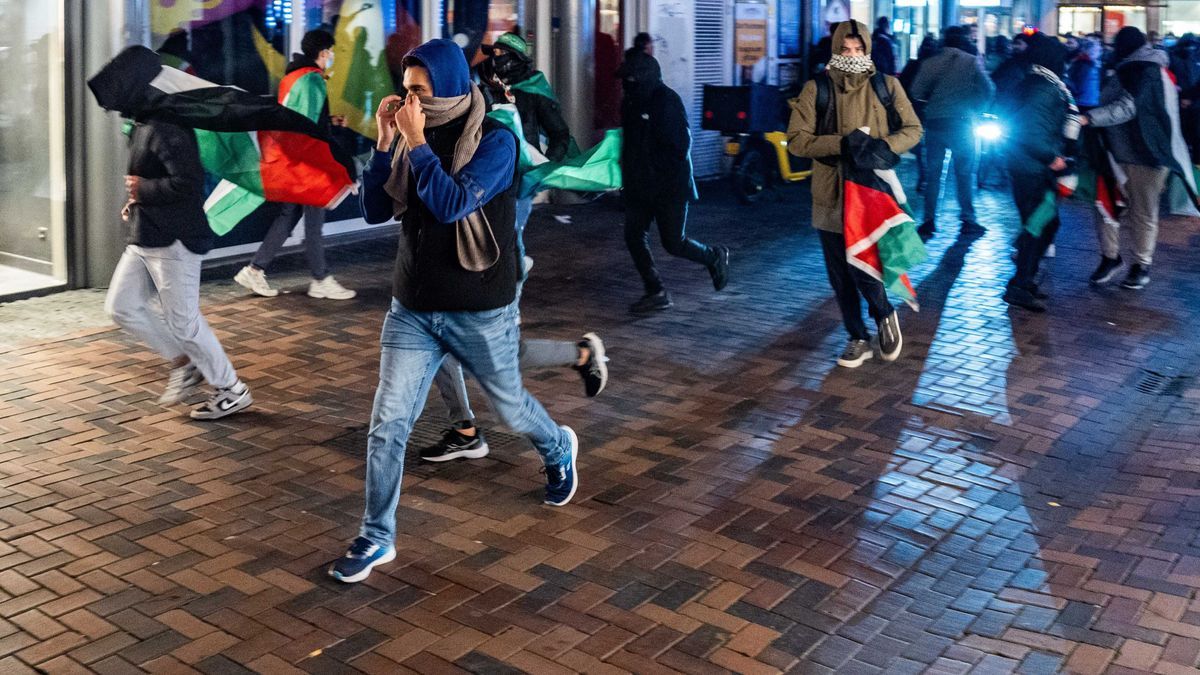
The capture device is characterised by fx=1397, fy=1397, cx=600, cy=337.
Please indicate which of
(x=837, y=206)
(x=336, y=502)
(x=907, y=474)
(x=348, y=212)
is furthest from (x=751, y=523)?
(x=348, y=212)

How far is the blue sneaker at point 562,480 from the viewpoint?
5594mm

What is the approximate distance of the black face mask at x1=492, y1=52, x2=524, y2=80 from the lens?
7.84 m

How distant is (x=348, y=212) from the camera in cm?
1227

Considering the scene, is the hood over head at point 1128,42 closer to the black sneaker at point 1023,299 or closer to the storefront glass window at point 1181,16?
the black sneaker at point 1023,299

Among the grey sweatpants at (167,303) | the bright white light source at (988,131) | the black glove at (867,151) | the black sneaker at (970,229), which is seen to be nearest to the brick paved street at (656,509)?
the grey sweatpants at (167,303)

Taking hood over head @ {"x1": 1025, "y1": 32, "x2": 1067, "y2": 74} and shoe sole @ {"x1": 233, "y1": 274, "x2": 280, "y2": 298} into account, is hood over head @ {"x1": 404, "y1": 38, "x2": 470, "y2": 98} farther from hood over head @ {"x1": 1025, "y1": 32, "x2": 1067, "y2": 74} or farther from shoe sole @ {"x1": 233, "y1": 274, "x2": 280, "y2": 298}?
hood over head @ {"x1": 1025, "y1": 32, "x2": 1067, "y2": 74}

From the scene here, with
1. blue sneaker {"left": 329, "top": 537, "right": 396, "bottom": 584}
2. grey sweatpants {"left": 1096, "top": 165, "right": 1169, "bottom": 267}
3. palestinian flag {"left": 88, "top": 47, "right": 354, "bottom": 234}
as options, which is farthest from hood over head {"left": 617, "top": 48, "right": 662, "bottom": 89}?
blue sneaker {"left": 329, "top": 537, "right": 396, "bottom": 584}

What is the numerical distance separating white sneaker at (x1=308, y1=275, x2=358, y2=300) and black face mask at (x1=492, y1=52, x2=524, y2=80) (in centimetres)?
254

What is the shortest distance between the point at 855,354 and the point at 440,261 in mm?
3743

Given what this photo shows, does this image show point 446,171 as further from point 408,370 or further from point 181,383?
point 181,383

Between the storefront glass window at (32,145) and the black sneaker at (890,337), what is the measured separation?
18.6 ft

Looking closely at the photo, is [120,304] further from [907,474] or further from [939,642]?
[939,642]

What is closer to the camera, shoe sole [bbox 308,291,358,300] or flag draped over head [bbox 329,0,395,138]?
shoe sole [bbox 308,291,358,300]

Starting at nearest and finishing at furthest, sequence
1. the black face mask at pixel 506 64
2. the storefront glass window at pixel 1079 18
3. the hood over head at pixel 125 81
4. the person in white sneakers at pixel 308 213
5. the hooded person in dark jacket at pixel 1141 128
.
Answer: the hood over head at pixel 125 81, the black face mask at pixel 506 64, the person in white sneakers at pixel 308 213, the hooded person in dark jacket at pixel 1141 128, the storefront glass window at pixel 1079 18
